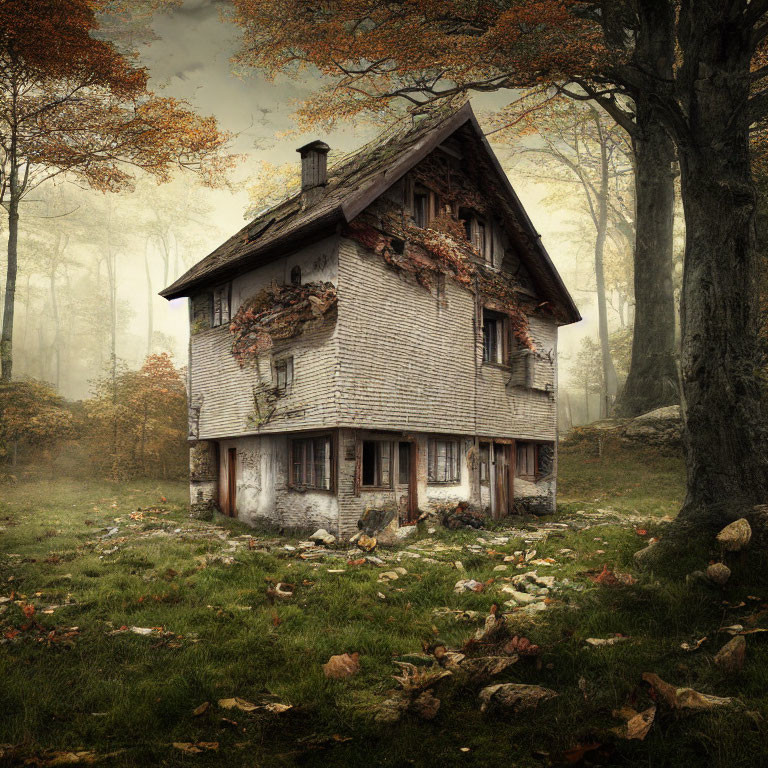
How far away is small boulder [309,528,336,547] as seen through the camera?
11.5 meters

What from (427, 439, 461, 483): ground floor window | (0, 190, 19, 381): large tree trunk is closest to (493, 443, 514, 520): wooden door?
(427, 439, 461, 483): ground floor window

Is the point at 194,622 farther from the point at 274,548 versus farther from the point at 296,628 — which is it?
the point at 274,548

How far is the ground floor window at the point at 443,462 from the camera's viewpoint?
1395cm

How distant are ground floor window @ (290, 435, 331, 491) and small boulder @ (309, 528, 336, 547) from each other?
932 millimetres

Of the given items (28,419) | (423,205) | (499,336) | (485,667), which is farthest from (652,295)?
(28,419)

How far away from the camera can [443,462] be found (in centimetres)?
1424

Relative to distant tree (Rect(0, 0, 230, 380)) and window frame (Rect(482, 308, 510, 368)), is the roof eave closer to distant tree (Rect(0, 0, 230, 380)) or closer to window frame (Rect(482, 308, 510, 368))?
window frame (Rect(482, 308, 510, 368))

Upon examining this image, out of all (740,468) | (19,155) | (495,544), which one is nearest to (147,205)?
(19,155)

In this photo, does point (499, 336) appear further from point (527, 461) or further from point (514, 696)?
point (514, 696)

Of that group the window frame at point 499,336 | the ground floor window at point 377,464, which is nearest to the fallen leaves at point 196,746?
the ground floor window at point 377,464

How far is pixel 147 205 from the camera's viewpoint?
47.1m

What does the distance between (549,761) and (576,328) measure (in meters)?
68.4

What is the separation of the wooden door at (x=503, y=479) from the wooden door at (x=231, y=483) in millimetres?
7144

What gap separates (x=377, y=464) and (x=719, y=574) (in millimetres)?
7413
